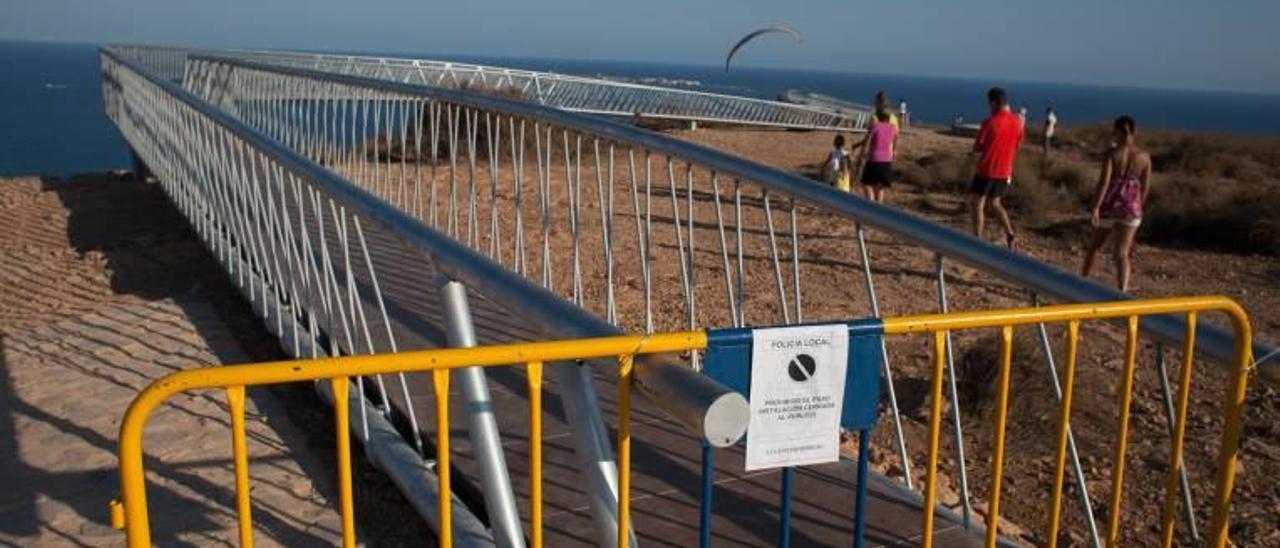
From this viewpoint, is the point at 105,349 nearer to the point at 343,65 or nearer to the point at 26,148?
the point at 343,65

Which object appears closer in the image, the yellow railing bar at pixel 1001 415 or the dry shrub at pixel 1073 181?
the yellow railing bar at pixel 1001 415

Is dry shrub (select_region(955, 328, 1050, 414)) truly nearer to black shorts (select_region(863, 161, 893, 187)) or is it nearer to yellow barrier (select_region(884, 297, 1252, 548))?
yellow barrier (select_region(884, 297, 1252, 548))

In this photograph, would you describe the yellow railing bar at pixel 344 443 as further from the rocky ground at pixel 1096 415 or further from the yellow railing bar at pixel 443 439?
the rocky ground at pixel 1096 415

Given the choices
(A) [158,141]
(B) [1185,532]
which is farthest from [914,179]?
(B) [1185,532]

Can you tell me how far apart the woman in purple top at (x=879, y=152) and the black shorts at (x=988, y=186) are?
1.42 meters

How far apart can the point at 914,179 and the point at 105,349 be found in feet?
44.4

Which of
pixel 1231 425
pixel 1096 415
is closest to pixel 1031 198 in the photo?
pixel 1096 415

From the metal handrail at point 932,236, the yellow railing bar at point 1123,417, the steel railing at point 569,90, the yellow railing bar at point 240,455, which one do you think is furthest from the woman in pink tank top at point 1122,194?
the steel railing at point 569,90

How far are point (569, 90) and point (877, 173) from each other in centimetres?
1535

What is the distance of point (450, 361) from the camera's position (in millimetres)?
1925

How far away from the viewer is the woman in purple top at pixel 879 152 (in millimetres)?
11664

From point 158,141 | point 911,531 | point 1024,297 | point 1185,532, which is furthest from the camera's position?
point 158,141

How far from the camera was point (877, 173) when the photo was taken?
39.1ft

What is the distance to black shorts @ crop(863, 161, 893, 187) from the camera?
11.8m
